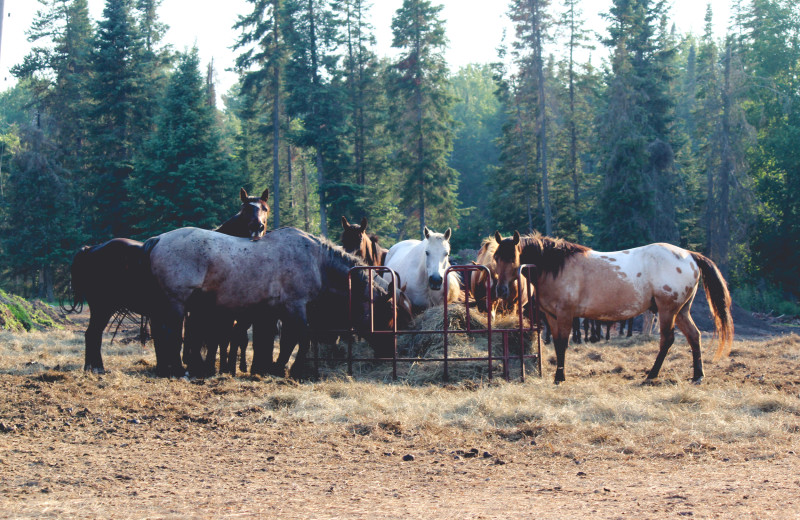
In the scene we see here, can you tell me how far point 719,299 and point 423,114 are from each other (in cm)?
2606

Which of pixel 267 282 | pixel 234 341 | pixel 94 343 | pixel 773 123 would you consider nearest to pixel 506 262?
pixel 267 282

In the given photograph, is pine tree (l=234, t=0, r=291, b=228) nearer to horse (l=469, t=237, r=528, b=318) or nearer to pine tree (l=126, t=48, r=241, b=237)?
pine tree (l=126, t=48, r=241, b=237)

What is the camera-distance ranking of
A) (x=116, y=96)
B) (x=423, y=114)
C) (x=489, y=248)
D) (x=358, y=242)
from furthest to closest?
1. (x=423, y=114)
2. (x=116, y=96)
3. (x=358, y=242)
4. (x=489, y=248)

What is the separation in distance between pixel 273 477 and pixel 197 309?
4235 mm

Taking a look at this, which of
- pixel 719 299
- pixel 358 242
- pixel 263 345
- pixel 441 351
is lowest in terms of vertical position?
pixel 441 351

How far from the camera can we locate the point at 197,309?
862cm

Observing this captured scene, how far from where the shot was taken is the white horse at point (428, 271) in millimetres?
9977

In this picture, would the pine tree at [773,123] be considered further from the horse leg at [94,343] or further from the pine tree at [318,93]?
the horse leg at [94,343]

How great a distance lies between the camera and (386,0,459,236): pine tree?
33.4m

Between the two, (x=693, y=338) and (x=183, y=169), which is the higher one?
(x=183, y=169)

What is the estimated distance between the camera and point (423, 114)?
34031 mm

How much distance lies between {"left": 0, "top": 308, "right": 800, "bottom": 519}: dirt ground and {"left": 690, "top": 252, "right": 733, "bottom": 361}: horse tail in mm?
1752

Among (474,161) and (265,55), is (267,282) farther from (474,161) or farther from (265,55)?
(474,161)

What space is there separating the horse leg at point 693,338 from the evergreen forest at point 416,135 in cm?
2099
